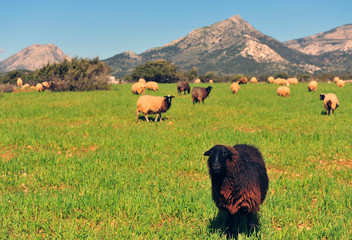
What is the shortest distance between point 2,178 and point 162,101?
8014 millimetres

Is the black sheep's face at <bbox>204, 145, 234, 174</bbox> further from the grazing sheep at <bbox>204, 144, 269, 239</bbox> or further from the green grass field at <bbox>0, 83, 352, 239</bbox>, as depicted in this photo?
the green grass field at <bbox>0, 83, 352, 239</bbox>

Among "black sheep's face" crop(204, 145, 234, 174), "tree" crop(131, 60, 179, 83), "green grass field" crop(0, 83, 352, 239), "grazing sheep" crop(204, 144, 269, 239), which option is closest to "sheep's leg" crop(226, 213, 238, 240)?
"grazing sheep" crop(204, 144, 269, 239)

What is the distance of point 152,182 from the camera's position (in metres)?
5.36

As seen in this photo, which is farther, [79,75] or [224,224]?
[79,75]

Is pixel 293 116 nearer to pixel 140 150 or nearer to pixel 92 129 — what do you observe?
pixel 140 150

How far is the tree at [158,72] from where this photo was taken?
174ft

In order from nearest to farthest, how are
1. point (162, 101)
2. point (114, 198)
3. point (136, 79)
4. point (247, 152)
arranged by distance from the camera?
point (247, 152)
point (114, 198)
point (162, 101)
point (136, 79)

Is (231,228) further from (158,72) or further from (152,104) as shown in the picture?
(158,72)

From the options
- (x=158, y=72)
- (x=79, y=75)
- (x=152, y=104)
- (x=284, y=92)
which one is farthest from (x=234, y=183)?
(x=158, y=72)

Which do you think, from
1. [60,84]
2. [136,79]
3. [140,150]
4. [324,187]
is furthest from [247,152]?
[136,79]

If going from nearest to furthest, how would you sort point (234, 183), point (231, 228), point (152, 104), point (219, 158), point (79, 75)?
point (219, 158)
point (234, 183)
point (231, 228)
point (152, 104)
point (79, 75)

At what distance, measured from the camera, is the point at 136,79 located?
58.2m

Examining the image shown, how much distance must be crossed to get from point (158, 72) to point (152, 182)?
49166 millimetres

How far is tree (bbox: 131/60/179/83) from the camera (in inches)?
2089
